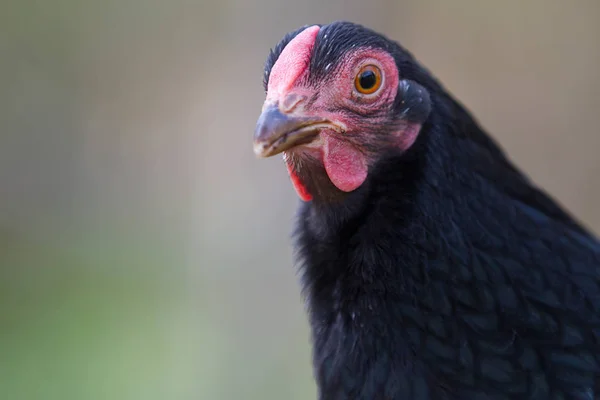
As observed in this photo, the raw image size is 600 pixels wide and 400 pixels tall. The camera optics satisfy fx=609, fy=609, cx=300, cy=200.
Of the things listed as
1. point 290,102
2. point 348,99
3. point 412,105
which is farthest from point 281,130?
point 412,105

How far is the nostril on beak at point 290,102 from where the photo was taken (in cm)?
143

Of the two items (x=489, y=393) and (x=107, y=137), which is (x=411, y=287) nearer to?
(x=489, y=393)

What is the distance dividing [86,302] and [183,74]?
85.8 inches

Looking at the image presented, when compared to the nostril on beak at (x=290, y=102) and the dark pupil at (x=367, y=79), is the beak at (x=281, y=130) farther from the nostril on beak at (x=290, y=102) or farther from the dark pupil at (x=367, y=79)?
the dark pupil at (x=367, y=79)

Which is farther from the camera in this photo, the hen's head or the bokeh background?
the bokeh background

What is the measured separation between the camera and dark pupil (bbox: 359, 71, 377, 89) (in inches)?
58.1

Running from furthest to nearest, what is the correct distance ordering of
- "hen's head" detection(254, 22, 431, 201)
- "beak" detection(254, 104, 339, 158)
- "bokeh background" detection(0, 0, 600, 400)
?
"bokeh background" detection(0, 0, 600, 400)
"hen's head" detection(254, 22, 431, 201)
"beak" detection(254, 104, 339, 158)

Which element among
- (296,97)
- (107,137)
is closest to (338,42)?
(296,97)

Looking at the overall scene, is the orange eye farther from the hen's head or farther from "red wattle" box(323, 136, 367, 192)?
"red wattle" box(323, 136, 367, 192)

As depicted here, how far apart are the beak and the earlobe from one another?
0.18 meters

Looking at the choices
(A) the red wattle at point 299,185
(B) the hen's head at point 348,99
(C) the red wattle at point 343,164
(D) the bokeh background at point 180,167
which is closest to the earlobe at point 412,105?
(B) the hen's head at point 348,99

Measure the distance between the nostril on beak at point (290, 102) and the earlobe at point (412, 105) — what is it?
244 mm

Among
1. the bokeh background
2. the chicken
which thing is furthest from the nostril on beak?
the bokeh background

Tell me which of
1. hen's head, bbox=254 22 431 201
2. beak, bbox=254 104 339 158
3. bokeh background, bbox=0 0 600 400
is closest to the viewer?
beak, bbox=254 104 339 158
